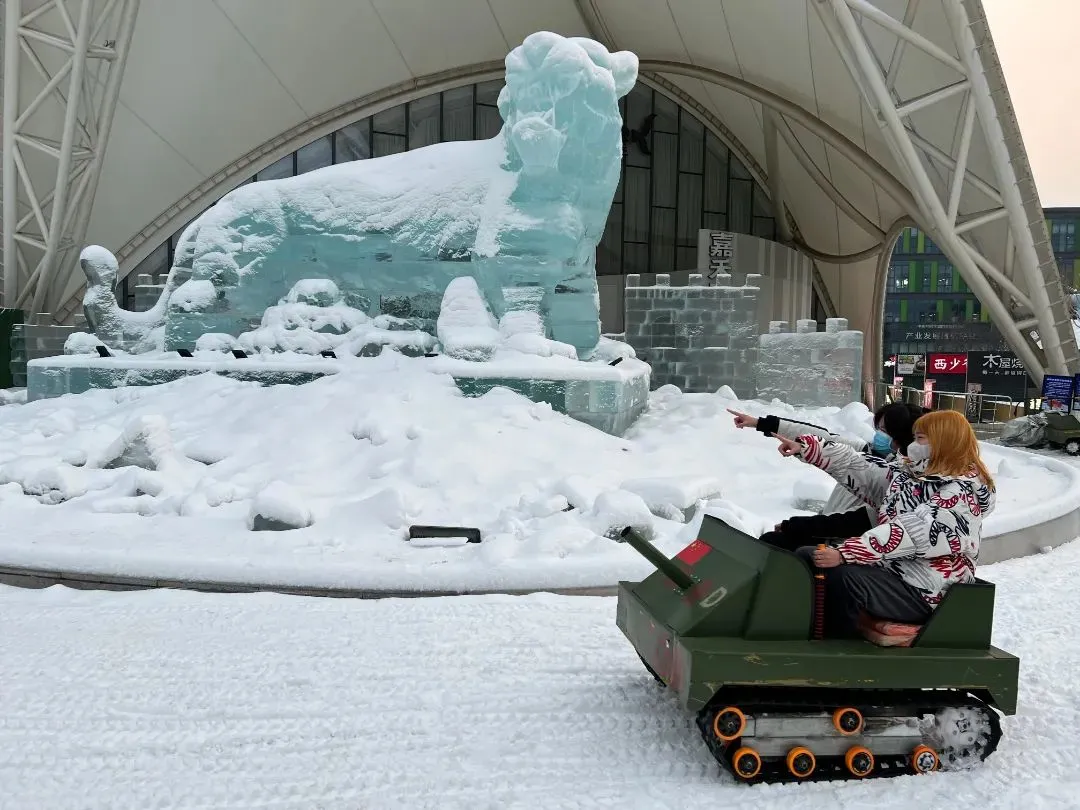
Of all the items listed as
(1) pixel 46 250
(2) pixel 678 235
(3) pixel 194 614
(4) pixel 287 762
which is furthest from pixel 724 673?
(2) pixel 678 235

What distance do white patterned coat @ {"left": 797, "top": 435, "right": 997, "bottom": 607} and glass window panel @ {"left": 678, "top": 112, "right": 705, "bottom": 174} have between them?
66.0 feet

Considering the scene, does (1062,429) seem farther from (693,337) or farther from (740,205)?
(740,205)

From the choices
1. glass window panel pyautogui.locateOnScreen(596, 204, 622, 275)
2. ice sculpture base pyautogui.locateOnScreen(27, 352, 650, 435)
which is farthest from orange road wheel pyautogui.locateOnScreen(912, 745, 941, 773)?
glass window panel pyautogui.locateOnScreen(596, 204, 622, 275)

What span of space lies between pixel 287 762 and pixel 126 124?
1786cm

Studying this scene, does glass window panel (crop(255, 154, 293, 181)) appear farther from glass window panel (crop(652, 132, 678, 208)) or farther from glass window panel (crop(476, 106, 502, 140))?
glass window panel (crop(652, 132, 678, 208))

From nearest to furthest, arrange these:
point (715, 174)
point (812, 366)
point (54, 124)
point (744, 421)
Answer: point (744, 421) → point (812, 366) → point (54, 124) → point (715, 174)

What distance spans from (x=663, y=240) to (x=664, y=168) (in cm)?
182

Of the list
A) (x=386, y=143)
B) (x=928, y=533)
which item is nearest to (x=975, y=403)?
(x=386, y=143)

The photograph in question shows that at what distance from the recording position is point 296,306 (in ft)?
27.0

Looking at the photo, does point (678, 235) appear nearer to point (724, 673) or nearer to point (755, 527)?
point (755, 527)

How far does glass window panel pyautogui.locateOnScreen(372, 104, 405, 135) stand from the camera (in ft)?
64.3

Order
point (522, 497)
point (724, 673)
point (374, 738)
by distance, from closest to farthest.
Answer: point (724, 673) < point (374, 738) < point (522, 497)

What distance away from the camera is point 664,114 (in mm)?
21328

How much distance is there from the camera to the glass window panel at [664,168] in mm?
21250
